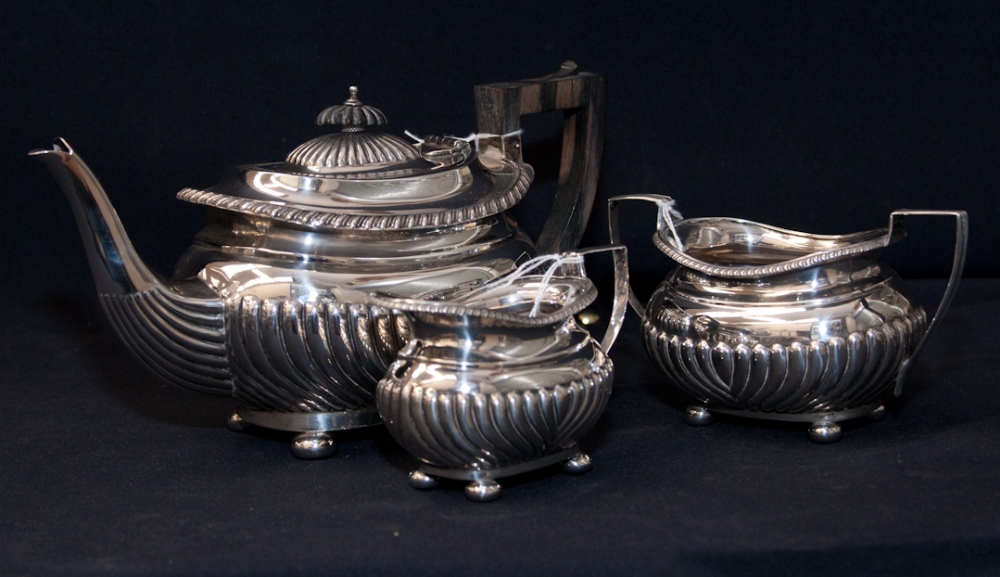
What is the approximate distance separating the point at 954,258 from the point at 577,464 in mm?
470

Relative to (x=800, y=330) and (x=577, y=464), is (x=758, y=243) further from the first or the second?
(x=577, y=464)

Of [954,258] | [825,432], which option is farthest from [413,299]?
[954,258]

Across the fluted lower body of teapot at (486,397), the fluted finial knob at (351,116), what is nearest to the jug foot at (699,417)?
the fluted lower body of teapot at (486,397)

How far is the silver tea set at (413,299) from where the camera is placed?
122 centimetres

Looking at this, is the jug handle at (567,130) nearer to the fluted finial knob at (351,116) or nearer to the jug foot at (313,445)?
the fluted finial knob at (351,116)

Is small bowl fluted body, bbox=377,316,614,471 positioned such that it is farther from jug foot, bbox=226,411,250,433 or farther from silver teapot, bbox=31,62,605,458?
jug foot, bbox=226,411,250,433

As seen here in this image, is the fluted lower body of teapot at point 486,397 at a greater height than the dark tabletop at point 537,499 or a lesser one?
greater

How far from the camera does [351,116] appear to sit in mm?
1355

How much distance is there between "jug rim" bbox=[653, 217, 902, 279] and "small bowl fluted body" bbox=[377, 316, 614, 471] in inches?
8.9

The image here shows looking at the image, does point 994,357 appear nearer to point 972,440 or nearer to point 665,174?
point 972,440

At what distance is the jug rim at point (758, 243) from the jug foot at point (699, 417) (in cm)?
17

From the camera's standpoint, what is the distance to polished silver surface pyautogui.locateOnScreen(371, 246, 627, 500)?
1136 millimetres

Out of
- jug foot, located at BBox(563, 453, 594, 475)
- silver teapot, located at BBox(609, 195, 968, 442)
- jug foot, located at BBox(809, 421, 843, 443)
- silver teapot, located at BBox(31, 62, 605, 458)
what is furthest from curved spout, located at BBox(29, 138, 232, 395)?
jug foot, located at BBox(809, 421, 843, 443)

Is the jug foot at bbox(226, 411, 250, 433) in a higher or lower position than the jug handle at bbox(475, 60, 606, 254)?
lower
